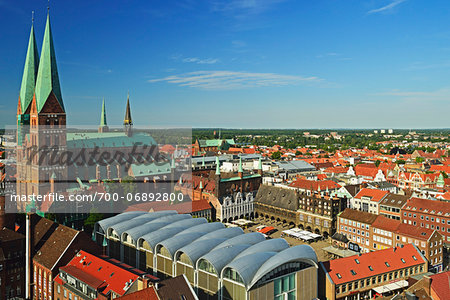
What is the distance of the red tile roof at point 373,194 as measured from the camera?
3040 inches

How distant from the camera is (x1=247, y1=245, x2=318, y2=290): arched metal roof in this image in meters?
36.6

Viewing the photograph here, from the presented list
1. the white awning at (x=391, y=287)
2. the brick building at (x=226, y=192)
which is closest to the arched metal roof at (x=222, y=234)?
the white awning at (x=391, y=287)

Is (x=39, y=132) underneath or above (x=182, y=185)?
above

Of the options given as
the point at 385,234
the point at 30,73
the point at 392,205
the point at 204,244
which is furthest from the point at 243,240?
the point at 30,73

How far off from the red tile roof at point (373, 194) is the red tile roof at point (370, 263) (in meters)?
27.7

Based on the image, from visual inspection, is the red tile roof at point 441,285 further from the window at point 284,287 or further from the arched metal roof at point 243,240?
the arched metal roof at point 243,240

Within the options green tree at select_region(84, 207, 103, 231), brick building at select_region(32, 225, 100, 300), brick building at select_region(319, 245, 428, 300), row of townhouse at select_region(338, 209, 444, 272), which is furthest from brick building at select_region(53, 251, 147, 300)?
row of townhouse at select_region(338, 209, 444, 272)

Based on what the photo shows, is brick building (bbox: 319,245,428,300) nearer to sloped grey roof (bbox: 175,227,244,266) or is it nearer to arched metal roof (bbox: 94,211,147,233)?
sloped grey roof (bbox: 175,227,244,266)

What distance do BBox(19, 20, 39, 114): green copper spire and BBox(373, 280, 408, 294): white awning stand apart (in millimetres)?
71121

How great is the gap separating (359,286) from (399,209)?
34.0 m

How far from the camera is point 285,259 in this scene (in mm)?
38469

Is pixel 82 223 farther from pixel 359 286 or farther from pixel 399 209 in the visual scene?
pixel 399 209

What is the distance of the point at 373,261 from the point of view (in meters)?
46.3

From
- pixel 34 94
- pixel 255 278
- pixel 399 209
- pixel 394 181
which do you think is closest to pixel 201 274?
pixel 255 278
